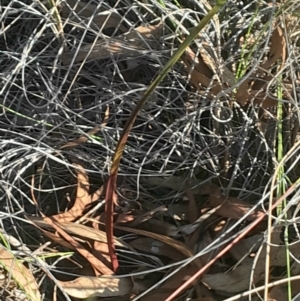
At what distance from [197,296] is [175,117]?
1.06ft

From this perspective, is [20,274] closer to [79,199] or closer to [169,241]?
[79,199]

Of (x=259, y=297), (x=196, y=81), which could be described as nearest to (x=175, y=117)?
(x=196, y=81)

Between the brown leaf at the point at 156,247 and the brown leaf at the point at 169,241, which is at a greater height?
the brown leaf at the point at 169,241

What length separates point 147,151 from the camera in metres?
1.02

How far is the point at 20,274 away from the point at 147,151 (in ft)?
1.04

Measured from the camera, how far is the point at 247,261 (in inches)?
36.6

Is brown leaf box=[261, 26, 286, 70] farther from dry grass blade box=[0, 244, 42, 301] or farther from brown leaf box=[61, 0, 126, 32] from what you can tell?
dry grass blade box=[0, 244, 42, 301]

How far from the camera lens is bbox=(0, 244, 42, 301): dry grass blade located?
956 mm

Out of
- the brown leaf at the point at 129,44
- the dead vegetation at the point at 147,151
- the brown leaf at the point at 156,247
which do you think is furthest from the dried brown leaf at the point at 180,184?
the brown leaf at the point at 129,44

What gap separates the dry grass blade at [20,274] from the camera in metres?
0.96

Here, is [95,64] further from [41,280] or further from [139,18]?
[41,280]

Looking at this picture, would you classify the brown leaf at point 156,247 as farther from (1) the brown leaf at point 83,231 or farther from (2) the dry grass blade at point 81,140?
(2) the dry grass blade at point 81,140

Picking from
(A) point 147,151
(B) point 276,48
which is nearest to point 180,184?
(A) point 147,151

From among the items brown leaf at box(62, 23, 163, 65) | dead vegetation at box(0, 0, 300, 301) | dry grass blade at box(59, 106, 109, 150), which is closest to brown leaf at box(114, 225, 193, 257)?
dead vegetation at box(0, 0, 300, 301)
